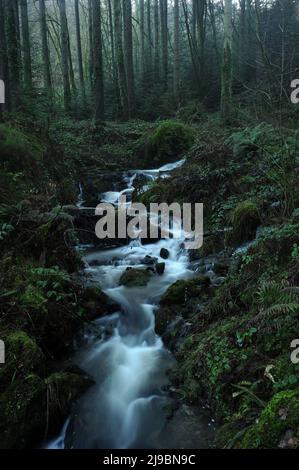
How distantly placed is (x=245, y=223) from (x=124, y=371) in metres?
3.31

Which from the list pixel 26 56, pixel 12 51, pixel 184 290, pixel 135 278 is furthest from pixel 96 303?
pixel 26 56

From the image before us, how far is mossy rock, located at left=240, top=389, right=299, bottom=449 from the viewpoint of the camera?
3208 mm

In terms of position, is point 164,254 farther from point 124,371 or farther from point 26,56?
point 26,56

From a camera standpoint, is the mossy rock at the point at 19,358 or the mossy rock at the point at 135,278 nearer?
the mossy rock at the point at 19,358

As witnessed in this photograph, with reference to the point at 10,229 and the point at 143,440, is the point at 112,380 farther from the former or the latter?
the point at 10,229

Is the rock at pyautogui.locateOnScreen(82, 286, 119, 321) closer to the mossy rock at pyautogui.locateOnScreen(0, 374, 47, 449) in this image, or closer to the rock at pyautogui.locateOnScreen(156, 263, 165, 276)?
the rock at pyautogui.locateOnScreen(156, 263, 165, 276)

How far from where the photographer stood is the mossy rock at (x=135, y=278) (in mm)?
7332

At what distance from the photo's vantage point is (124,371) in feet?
18.0

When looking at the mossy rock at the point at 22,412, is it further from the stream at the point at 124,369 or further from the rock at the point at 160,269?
the rock at the point at 160,269

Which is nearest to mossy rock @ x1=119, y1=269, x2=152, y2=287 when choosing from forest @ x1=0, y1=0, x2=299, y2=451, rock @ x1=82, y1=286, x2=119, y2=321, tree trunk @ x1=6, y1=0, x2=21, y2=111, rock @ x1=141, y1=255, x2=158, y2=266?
forest @ x1=0, y1=0, x2=299, y2=451

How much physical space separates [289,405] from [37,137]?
9274mm

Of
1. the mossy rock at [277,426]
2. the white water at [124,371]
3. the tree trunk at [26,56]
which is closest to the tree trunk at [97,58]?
the tree trunk at [26,56]

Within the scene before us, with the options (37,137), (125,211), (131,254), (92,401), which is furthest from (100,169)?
(92,401)

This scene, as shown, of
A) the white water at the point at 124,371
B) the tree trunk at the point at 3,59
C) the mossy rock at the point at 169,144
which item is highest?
the tree trunk at the point at 3,59
